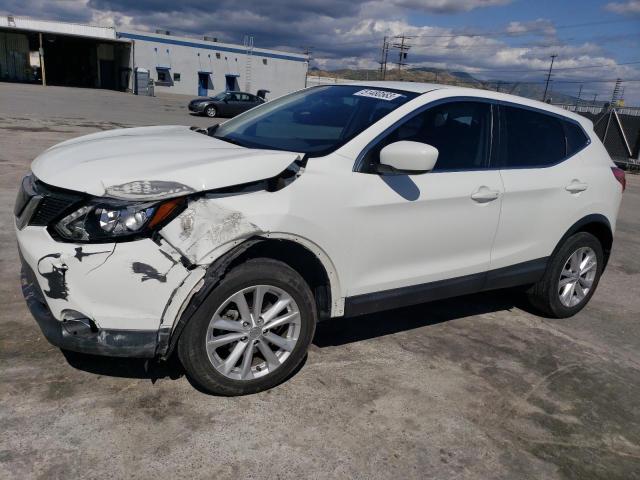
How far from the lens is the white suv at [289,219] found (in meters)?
2.57

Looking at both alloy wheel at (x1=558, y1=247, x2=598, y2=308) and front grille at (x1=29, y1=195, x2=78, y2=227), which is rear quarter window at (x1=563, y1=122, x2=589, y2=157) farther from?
front grille at (x1=29, y1=195, x2=78, y2=227)

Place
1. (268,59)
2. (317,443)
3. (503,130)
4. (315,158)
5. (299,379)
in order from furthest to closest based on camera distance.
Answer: (268,59)
(503,130)
(299,379)
(315,158)
(317,443)

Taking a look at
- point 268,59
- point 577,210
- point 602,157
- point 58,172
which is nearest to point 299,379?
point 58,172

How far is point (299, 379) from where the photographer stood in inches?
130

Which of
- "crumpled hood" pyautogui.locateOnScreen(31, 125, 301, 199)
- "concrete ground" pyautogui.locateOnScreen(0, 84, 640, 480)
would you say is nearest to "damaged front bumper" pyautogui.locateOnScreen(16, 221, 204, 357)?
"crumpled hood" pyautogui.locateOnScreen(31, 125, 301, 199)

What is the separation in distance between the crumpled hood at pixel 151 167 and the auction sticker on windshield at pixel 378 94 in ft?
3.07

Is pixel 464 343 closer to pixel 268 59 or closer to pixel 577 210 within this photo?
pixel 577 210

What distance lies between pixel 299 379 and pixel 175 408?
771mm

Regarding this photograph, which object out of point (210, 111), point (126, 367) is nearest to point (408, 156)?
point (126, 367)

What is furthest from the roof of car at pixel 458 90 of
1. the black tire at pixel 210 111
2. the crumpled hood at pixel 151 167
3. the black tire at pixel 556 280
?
the black tire at pixel 210 111

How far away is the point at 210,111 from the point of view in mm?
27094

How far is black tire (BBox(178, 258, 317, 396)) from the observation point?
2734 mm

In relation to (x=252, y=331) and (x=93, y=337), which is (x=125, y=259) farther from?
(x=252, y=331)

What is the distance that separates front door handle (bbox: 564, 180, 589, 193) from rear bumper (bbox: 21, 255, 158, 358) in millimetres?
3299
